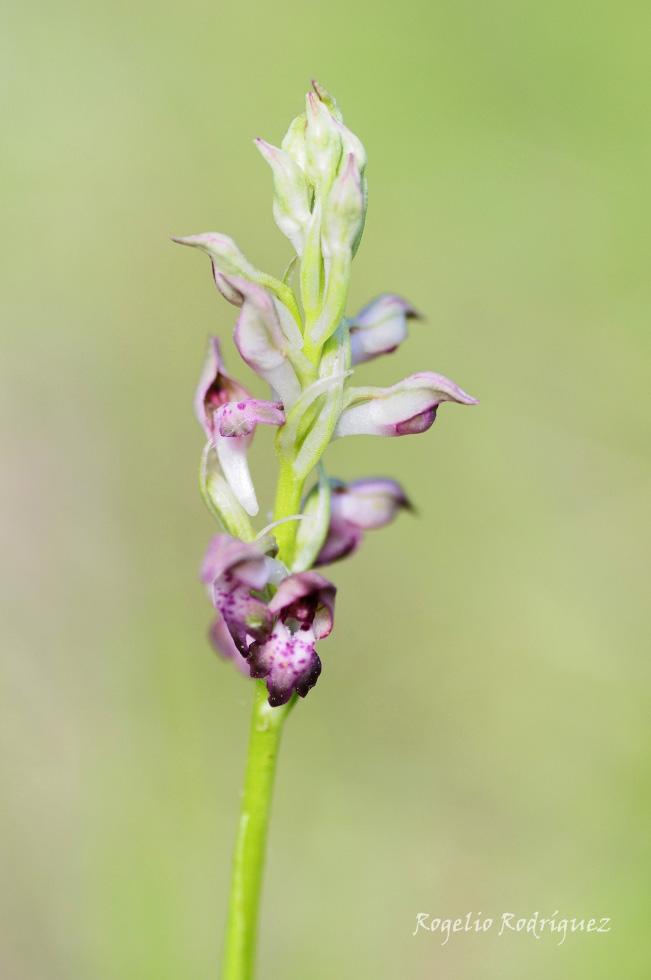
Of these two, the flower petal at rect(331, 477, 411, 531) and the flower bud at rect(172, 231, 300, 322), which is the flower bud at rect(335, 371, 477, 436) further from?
the flower bud at rect(172, 231, 300, 322)

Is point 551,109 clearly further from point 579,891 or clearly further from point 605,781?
point 579,891

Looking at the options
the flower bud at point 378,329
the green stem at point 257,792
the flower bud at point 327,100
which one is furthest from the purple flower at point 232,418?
the flower bud at point 327,100

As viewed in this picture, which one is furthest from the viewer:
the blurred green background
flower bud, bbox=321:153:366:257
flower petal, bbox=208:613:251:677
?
the blurred green background

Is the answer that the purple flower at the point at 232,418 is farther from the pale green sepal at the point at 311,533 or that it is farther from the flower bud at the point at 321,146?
the flower bud at the point at 321,146

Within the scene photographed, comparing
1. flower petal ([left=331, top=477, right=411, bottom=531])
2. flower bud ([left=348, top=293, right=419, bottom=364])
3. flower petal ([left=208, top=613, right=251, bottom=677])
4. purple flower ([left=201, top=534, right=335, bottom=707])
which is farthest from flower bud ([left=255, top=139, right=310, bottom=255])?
flower petal ([left=208, top=613, right=251, bottom=677])

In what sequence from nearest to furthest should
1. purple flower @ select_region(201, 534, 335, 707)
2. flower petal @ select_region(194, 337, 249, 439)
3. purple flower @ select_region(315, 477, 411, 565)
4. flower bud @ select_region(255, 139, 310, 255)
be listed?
purple flower @ select_region(201, 534, 335, 707)
flower bud @ select_region(255, 139, 310, 255)
flower petal @ select_region(194, 337, 249, 439)
purple flower @ select_region(315, 477, 411, 565)

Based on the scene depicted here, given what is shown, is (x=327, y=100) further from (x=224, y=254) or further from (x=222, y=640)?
(x=222, y=640)

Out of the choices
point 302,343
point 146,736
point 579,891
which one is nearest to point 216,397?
point 302,343

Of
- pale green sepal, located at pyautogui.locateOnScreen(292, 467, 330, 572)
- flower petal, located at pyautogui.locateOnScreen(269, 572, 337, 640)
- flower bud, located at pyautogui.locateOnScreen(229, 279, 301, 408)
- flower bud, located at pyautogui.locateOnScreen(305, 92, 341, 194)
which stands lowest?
flower petal, located at pyautogui.locateOnScreen(269, 572, 337, 640)
